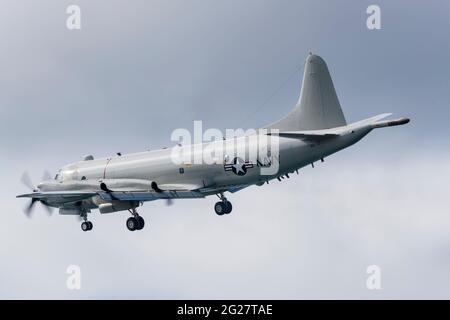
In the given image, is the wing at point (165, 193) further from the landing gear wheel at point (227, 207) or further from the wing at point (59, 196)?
the wing at point (59, 196)

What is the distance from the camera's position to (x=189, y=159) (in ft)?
233

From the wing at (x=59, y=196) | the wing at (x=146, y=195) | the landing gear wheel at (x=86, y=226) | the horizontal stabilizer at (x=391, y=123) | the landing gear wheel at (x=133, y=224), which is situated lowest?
the landing gear wheel at (x=133, y=224)

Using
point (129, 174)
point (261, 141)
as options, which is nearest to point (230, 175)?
point (261, 141)

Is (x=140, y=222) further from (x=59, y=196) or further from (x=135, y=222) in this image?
(x=59, y=196)

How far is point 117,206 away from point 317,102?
18.8 meters

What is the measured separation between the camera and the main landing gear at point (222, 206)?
235 feet

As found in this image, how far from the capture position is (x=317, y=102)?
66.8m

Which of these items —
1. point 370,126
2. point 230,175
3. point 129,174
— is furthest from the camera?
point 129,174

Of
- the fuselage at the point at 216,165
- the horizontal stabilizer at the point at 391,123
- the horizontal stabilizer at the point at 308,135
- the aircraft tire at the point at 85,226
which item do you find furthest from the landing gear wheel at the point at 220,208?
the horizontal stabilizer at the point at 391,123

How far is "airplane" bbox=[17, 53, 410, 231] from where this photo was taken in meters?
65.7

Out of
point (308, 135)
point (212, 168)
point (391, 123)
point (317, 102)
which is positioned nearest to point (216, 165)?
point (212, 168)

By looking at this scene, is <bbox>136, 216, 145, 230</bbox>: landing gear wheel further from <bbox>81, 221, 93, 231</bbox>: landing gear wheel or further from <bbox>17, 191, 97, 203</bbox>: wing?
<bbox>81, 221, 93, 231</bbox>: landing gear wheel
